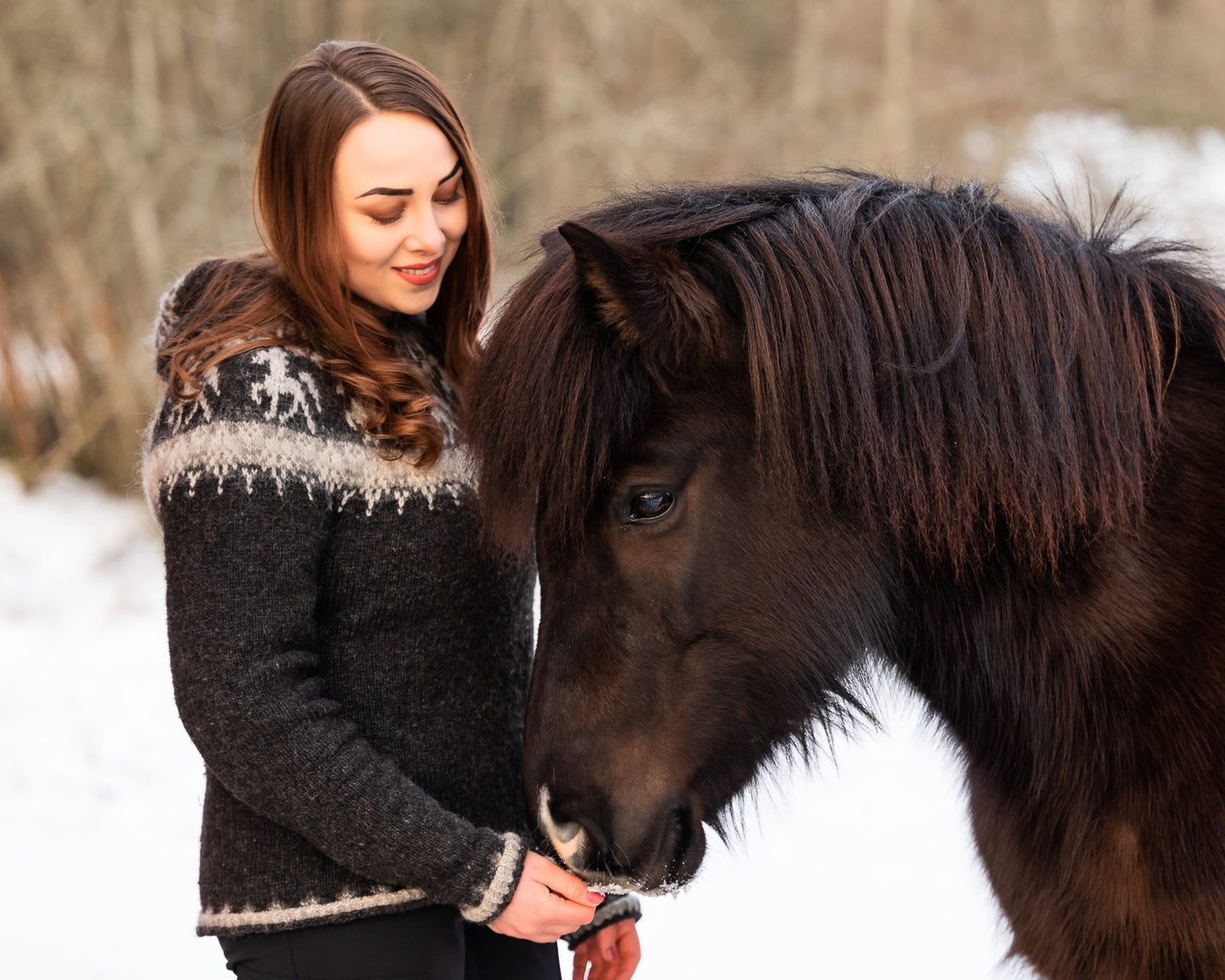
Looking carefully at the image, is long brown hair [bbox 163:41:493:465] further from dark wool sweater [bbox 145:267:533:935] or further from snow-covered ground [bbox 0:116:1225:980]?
snow-covered ground [bbox 0:116:1225:980]

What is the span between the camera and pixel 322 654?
4.55ft

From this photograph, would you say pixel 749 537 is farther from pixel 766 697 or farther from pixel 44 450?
pixel 44 450

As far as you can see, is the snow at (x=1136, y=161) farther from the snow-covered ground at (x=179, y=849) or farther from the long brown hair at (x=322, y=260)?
the long brown hair at (x=322, y=260)

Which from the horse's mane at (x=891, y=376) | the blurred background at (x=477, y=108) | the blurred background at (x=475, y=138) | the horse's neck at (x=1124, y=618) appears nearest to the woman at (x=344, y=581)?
the horse's mane at (x=891, y=376)

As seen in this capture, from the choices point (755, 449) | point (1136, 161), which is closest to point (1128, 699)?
→ point (755, 449)

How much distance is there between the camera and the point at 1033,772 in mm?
1388

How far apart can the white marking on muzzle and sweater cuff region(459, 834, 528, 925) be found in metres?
0.05

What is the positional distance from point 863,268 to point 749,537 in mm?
364

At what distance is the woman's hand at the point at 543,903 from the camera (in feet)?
4.11

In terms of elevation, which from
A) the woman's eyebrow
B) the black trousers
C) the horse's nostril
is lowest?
the black trousers

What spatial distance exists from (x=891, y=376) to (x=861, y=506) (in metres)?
0.17

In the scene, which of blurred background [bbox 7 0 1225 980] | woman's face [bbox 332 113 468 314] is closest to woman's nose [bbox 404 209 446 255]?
woman's face [bbox 332 113 468 314]

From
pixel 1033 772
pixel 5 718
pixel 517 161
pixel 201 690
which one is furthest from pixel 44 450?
pixel 1033 772

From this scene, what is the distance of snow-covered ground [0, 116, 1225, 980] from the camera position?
320 centimetres
